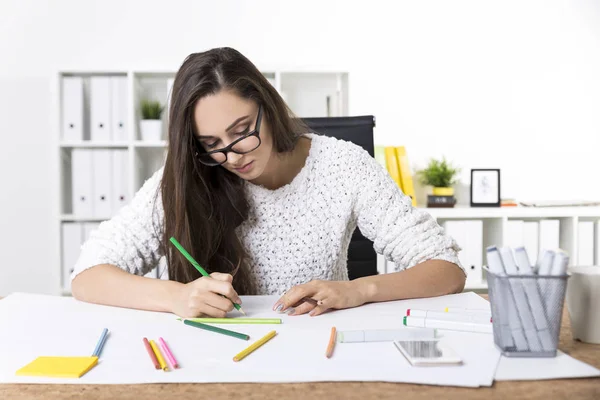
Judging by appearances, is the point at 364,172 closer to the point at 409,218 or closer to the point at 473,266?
the point at 409,218

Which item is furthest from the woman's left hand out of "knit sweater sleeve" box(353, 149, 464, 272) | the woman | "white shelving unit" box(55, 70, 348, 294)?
"white shelving unit" box(55, 70, 348, 294)

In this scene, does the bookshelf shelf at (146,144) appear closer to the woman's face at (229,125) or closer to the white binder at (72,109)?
the white binder at (72,109)

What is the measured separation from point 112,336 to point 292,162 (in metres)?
0.71

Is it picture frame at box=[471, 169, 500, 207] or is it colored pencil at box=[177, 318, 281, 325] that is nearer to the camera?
colored pencil at box=[177, 318, 281, 325]

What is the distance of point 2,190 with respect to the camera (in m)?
3.01

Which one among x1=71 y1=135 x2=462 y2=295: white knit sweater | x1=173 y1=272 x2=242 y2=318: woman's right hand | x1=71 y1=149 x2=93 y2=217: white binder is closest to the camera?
x1=173 y1=272 x2=242 y2=318: woman's right hand

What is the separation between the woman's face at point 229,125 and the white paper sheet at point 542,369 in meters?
0.71

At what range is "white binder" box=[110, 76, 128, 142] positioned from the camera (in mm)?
2752

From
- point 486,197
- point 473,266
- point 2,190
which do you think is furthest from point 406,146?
point 2,190

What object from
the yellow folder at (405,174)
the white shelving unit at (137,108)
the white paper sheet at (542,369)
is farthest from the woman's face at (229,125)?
the yellow folder at (405,174)

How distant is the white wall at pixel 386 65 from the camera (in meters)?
2.98

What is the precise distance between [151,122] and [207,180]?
1.47 metres

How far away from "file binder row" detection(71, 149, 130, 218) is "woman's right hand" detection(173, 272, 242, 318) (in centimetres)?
178

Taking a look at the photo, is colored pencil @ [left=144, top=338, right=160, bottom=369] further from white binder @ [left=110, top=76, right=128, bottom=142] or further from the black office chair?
white binder @ [left=110, top=76, right=128, bottom=142]
